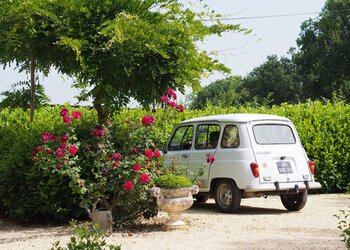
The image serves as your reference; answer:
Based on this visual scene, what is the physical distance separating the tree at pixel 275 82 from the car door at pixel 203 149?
4478 cm

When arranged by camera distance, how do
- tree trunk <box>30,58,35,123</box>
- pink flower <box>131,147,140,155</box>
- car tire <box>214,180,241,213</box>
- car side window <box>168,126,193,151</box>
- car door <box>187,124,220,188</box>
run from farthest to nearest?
car side window <box>168,126,193,151</box>, car door <box>187,124,220,188</box>, tree trunk <box>30,58,35,123</box>, car tire <box>214,180,241,213</box>, pink flower <box>131,147,140,155</box>

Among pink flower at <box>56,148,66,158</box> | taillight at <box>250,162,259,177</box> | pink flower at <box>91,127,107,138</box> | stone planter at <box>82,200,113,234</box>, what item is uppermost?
pink flower at <box>91,127,107,138</box>

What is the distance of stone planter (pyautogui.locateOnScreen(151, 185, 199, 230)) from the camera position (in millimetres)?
9883

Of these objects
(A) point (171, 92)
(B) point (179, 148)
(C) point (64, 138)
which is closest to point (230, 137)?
(B) point (179, 148)

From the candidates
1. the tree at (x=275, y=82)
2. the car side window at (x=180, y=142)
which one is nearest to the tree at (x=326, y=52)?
the tree at (x=275, y=82)

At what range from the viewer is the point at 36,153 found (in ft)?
33.0

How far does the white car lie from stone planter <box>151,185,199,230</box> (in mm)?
1686

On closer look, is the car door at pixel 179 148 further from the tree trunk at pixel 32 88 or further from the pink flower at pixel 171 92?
the tree trunk at pixel 32 88

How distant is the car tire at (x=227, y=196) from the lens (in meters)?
12.1

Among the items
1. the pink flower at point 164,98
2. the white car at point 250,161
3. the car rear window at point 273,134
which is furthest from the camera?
the car rear window at point 273,134

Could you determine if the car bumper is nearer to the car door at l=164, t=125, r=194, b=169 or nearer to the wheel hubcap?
the wheel hubcap

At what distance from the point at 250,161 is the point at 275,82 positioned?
4901 cm

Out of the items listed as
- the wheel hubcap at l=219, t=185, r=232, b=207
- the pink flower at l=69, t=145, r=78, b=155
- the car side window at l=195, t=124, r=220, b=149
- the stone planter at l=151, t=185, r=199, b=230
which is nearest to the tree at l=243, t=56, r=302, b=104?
the car side window at l=195, t=124, r=220, b=149

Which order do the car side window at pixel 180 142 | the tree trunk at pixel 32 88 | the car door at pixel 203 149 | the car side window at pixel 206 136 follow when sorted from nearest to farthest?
the tree trunk at pixel 32 88, the car door at pixel 203 149, the car side window at pixel 206 136, the car side window at pixel 180 142
